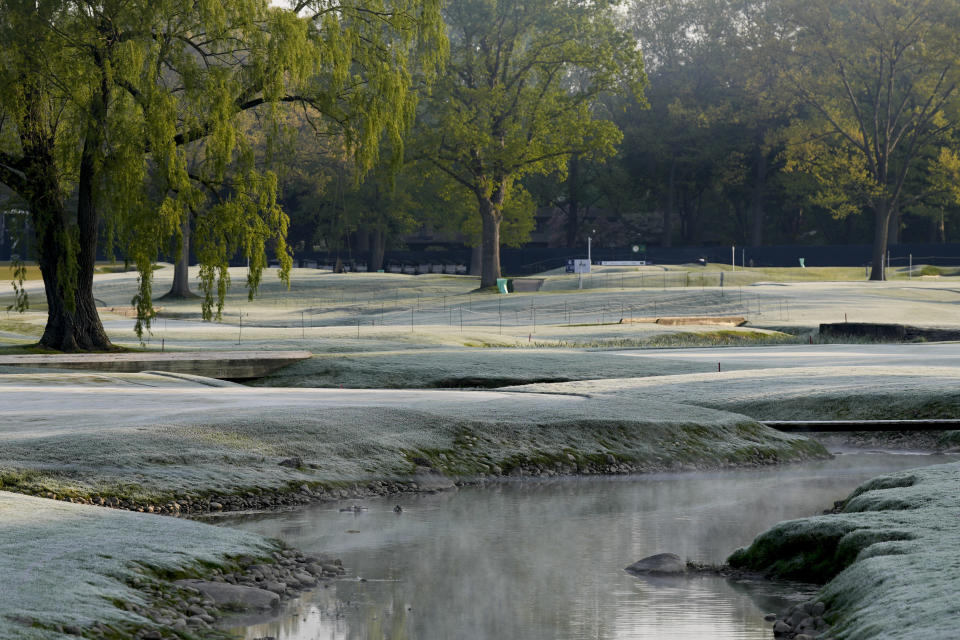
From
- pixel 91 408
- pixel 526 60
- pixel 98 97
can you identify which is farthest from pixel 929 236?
pixel 91 408

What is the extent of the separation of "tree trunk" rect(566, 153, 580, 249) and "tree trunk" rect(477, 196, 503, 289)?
27.4 meters

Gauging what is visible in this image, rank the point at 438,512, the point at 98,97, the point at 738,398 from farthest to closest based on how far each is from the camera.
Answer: the point at 98,97, the point at 738,398, the point at 438,512

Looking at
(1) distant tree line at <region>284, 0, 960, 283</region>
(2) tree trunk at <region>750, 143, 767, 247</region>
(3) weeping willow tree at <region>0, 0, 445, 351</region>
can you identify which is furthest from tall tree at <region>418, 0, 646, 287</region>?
(3) weeping willow tree at <region>0, 0, 445, 351</region>

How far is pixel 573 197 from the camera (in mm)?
89188

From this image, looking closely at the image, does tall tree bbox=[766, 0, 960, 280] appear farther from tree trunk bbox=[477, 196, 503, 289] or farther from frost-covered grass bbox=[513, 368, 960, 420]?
frost-covered grass bbox=[513, 368, 960, 420]

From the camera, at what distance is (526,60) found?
58812 millimetres

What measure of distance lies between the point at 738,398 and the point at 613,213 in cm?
7908

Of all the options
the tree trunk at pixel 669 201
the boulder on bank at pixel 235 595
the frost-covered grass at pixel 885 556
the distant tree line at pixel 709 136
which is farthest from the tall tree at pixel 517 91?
the boulder on bank at pixel 235 595

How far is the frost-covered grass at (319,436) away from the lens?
45.9 feet

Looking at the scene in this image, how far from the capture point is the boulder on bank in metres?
9.41

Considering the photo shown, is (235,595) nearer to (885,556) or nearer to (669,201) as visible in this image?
(885,556)

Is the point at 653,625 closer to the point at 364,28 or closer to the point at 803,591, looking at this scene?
the point at 803,591

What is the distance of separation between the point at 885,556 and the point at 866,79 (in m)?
58.5

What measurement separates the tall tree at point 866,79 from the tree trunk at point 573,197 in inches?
933
